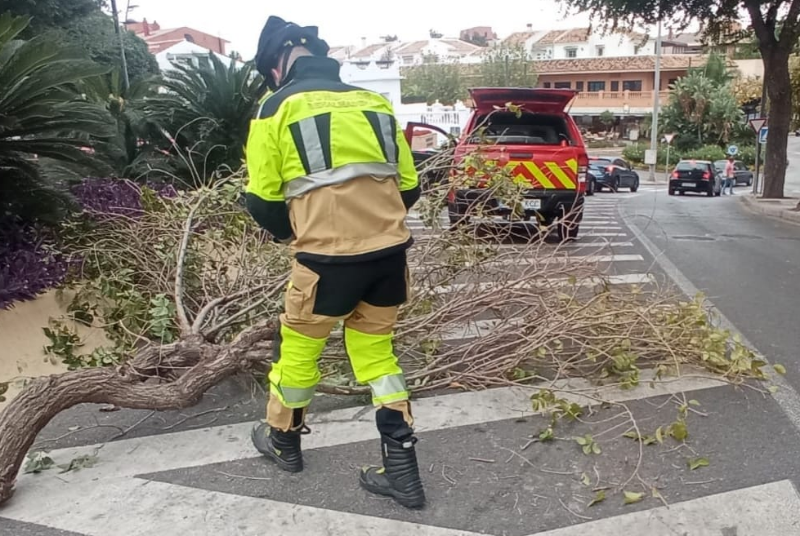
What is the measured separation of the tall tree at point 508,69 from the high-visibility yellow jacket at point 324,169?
5196 cm

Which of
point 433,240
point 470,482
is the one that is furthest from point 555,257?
point 470,482

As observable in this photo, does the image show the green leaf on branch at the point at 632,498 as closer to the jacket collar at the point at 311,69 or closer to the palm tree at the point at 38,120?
the jacket collar at the point at 311,69

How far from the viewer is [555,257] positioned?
4871 millimetres

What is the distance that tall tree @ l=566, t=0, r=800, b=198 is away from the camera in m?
17.2

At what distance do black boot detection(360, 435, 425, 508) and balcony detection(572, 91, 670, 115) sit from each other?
54.2m

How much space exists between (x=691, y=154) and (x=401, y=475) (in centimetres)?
4796

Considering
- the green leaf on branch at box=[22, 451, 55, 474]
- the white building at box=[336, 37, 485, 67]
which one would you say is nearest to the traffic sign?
the green leaf on branch at box=[22, 451, 55, 474]

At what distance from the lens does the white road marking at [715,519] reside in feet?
8.79

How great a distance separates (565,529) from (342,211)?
1469 millimetres

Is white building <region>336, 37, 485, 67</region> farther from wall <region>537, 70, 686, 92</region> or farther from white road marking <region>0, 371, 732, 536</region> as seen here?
white road marking <region>0, 371, 732, 536</region>

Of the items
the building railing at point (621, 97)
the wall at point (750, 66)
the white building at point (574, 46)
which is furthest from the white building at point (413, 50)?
the wall at point (750, 66)

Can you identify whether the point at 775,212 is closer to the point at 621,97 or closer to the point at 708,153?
the point at 708,153

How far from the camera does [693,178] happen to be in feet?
94.3

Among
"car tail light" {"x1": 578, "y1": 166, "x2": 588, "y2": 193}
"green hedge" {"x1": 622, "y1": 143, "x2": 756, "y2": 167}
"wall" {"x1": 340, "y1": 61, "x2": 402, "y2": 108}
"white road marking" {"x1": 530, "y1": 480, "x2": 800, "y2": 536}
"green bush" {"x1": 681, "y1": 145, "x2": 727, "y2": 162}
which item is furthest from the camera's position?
"wall" {"x1": 340, "y1": 61, "x2": 402, "y2": 108}
